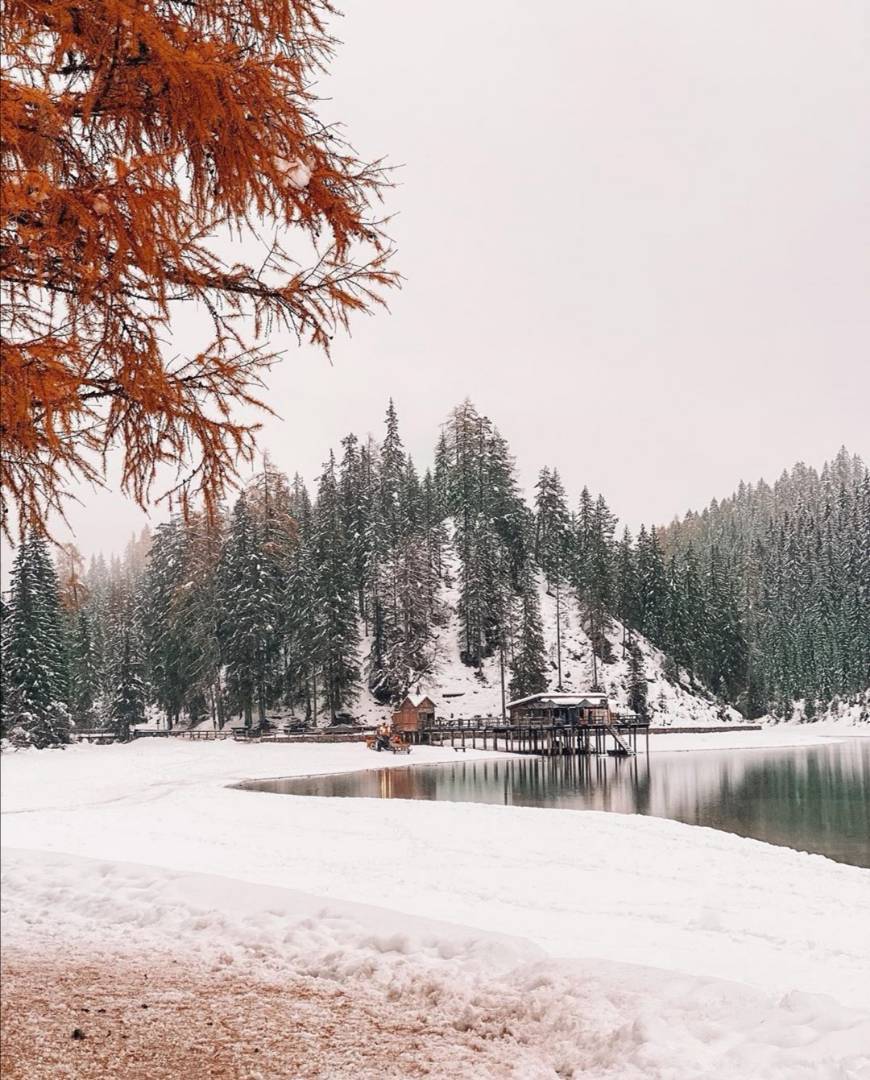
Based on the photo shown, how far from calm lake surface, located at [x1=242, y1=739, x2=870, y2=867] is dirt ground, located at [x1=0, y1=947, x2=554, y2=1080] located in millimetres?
14642

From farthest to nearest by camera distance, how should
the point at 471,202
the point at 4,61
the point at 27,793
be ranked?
1. the point at 471,202
2. the point at 27,793
3. the point at 4,61

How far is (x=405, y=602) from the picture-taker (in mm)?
70625

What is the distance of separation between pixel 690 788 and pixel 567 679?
47.0 meters

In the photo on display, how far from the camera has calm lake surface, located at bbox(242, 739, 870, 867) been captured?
22328mm

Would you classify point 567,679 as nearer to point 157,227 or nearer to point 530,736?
point 530,736

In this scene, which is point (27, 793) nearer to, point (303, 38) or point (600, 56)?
point (303, 38)

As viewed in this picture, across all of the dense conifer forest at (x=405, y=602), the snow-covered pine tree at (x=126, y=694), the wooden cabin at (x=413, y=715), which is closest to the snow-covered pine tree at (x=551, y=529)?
the dense conifer forest at (x=405, y=602)

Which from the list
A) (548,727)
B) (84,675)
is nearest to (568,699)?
(548,727)

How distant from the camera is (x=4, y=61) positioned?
375cm

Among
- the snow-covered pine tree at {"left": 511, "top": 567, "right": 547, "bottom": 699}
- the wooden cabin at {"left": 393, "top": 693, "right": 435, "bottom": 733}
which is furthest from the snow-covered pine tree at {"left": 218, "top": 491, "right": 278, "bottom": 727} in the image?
the snow-covered pine tree at {"left": 511, "top": 567, "right": 547, "bottom": 699}

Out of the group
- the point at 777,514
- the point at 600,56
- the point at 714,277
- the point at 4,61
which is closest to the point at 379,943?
the point at 4,61

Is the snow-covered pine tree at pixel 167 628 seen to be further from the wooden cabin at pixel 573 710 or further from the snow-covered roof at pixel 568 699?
the snow-covered roof at pixel 568 699

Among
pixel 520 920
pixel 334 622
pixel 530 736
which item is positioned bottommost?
pixel 530 736

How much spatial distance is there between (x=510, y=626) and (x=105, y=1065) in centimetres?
7102
